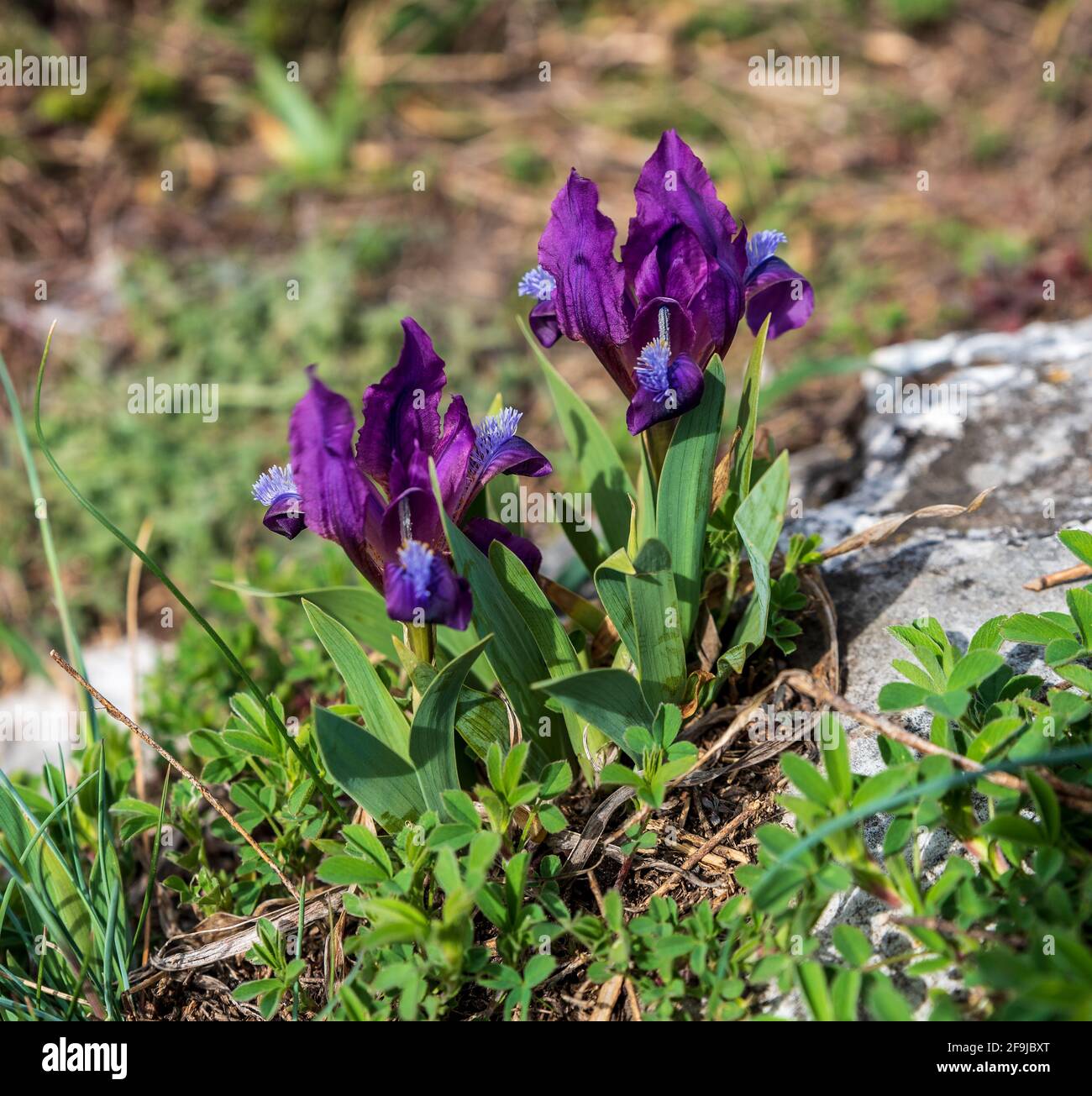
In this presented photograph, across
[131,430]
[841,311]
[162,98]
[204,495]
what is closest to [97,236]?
[162,98]

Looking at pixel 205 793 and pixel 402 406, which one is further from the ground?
pixel 402 406

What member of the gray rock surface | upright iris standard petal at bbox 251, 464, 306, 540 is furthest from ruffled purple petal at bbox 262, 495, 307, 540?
the gray rock surface

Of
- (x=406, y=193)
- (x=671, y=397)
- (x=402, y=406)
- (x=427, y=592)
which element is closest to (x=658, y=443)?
(x=671, y=397)

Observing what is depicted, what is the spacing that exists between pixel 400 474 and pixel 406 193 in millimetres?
3852

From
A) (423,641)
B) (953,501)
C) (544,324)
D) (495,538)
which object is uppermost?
(544,324)

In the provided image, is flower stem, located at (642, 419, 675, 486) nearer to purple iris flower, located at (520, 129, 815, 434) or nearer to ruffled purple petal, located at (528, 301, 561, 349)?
purple iris flower, located at (520, 129, 815, 434)

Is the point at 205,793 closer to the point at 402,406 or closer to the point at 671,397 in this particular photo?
the point at 402,406

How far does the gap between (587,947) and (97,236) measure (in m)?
4.47

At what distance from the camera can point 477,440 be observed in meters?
1.64

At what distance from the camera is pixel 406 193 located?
5.04m

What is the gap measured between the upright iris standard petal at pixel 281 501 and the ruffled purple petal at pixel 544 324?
1.67ft

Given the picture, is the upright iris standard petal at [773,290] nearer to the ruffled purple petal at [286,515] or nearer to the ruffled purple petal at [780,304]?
the ruffled purple petal at [780,304]

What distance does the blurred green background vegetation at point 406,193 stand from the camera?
13.0 ft
